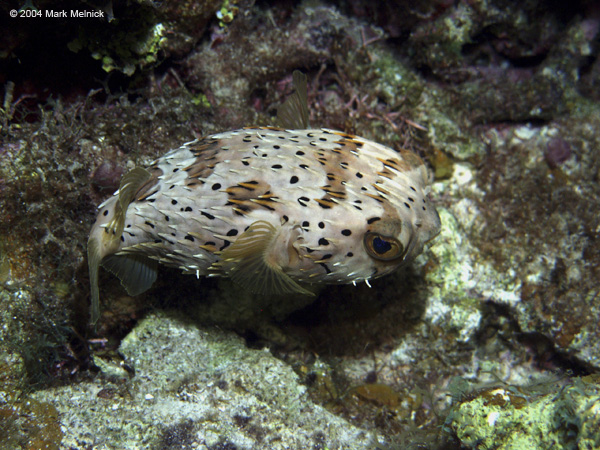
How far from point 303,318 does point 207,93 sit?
275cm

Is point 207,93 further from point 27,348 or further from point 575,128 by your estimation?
point 575,128

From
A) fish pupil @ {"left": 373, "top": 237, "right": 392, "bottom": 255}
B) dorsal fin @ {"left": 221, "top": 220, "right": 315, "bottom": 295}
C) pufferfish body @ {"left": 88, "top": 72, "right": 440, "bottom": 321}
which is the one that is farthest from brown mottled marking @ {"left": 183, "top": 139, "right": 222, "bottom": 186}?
fish pupil @ {"left": 373, "top": 237, "right": 392, "bottom": 255}

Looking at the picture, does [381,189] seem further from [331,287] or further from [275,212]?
[331,287]

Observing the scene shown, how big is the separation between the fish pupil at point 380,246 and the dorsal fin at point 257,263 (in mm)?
602

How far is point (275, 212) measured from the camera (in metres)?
2.68

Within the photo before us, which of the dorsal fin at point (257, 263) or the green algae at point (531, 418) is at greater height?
the dorsal fin at point (257, 263)

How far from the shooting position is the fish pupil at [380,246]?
2.66 meters

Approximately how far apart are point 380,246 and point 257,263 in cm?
86

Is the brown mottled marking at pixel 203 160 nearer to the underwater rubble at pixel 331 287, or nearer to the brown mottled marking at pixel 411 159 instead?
the underwater rubble at pixel 331 287

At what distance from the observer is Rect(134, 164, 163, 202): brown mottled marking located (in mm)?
2999

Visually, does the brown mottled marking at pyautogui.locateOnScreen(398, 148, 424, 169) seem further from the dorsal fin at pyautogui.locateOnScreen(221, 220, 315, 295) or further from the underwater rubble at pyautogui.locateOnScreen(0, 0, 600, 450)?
the underwater rubble at pyautogui.locateOnScreen(0, 0, 600, 450)

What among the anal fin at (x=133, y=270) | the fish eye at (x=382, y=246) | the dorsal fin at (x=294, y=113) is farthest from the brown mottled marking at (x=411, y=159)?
the anal fin at (x=133, y=270)

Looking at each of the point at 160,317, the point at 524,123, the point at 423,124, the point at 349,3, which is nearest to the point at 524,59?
the point at 524,123

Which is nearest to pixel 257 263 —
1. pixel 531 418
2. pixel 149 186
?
pixel 149 186
